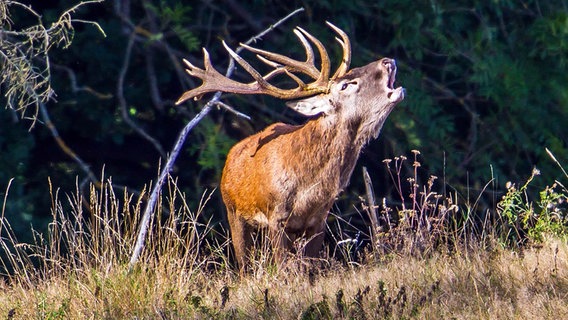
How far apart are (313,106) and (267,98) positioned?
317cm

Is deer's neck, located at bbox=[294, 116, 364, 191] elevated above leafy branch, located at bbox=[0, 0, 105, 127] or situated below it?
below

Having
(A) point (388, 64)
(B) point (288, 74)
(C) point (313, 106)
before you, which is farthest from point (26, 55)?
(A) point (388, 64)

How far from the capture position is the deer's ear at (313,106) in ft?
26.4

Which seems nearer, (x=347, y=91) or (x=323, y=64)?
(x=347, y=91)

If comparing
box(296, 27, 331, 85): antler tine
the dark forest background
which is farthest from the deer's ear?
the dark forest background

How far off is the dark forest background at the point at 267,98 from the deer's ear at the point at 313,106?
2.28 meters

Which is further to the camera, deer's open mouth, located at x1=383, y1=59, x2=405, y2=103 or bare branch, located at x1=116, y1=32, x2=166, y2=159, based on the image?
bare branch, located at x1=116, y1=32, x2=166, y2=159

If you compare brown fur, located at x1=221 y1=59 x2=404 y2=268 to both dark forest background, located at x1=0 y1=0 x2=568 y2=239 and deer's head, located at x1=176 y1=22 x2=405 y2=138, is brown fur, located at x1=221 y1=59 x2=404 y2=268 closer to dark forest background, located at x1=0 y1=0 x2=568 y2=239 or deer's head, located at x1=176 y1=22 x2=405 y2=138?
deer's head, located at x1=176 y1=22 x2=405 y2=138

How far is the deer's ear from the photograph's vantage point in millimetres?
8047

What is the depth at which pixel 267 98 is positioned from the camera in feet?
36.8

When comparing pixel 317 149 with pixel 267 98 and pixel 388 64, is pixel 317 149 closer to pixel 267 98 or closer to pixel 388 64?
pixel 388 64

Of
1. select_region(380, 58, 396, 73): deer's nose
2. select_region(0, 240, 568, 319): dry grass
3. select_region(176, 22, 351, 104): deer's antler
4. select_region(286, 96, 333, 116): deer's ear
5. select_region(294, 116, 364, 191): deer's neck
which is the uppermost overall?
select_region(380, 58, 396, 73): deer's nose

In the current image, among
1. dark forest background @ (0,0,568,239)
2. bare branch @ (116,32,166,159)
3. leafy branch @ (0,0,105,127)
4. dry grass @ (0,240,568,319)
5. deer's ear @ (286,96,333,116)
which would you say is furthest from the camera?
dark forest background @ (0,0,568,239)

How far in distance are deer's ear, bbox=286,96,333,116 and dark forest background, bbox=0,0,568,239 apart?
7.46 ft
